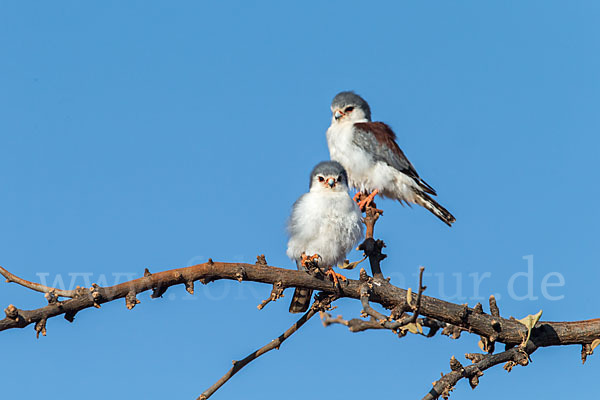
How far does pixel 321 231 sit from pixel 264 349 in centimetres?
198

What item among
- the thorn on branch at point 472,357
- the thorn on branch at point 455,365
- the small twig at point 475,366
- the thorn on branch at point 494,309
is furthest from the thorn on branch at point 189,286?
the thorn on branch at point 494,309

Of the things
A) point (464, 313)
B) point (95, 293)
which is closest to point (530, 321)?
point (464, 313)

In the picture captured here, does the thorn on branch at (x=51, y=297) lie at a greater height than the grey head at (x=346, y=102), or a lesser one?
lesser

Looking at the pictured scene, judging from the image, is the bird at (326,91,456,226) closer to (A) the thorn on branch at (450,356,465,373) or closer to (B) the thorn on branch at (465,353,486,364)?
(B) the thorn on branch at (465,353,486,364)

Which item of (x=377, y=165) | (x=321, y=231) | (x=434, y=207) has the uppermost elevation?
(x=377, y=165)

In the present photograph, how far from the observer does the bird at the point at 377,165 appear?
799cm

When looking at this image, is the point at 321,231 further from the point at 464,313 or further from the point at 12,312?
the point at 12,312

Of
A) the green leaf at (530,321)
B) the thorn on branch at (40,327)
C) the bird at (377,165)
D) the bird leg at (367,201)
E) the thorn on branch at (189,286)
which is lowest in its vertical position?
the thorn on branch at (40,327)

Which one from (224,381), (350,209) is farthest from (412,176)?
(224,381)

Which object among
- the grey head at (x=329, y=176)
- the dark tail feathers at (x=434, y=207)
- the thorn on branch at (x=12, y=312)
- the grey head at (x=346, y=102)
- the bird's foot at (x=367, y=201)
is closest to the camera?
the thorn on branch at (x=12, y=312)

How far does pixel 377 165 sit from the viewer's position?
8062 millimetres

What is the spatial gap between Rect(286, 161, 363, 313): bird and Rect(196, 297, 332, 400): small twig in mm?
1366

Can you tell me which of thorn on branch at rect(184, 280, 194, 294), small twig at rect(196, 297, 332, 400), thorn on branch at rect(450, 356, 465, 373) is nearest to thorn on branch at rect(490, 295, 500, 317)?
thorn on branch at rect(450, 356, 465, 373)

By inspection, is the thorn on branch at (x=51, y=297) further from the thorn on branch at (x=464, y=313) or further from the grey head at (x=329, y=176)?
the grey head at (x=329, y=176)
